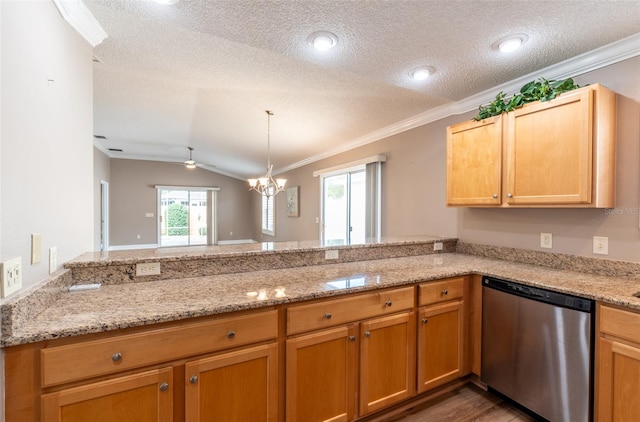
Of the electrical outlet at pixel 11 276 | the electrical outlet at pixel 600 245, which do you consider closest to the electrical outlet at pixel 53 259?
the electrical outlet at pixel 11 276

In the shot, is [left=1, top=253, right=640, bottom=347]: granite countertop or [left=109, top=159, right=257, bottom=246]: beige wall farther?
[left=109, top=159, right=257, bottom=246]: beige wall

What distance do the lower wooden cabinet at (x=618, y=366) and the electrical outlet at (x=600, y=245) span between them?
2.21 feet

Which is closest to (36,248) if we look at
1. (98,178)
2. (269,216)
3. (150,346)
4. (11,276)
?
(11,276)

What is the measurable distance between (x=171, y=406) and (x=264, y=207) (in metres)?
8.24

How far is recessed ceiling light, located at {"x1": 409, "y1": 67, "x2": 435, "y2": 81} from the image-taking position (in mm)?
2211

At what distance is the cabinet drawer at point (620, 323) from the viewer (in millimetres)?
Answer: 1411

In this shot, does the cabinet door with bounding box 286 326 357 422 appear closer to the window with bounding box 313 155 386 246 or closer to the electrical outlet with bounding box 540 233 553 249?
the electrical outlet with bounding box 540 233 553 249

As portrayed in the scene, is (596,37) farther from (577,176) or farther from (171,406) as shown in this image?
(171,406)

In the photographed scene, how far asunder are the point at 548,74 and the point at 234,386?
2.93 meters

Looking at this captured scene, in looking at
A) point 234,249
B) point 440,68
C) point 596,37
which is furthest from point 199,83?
point 596,37

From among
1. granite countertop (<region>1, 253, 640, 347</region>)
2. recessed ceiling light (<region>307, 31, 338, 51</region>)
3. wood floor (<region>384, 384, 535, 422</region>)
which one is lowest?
wood floor (<region>384, 384, 535, 422</region>)

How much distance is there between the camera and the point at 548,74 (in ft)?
7.25

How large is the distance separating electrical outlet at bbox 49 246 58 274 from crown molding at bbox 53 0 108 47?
1.26 metres

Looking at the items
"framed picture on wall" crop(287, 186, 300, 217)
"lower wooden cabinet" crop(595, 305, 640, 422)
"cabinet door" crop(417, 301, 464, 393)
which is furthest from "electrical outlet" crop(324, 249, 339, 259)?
"framed picture on wall" crop(287, 186, 300, 217)
